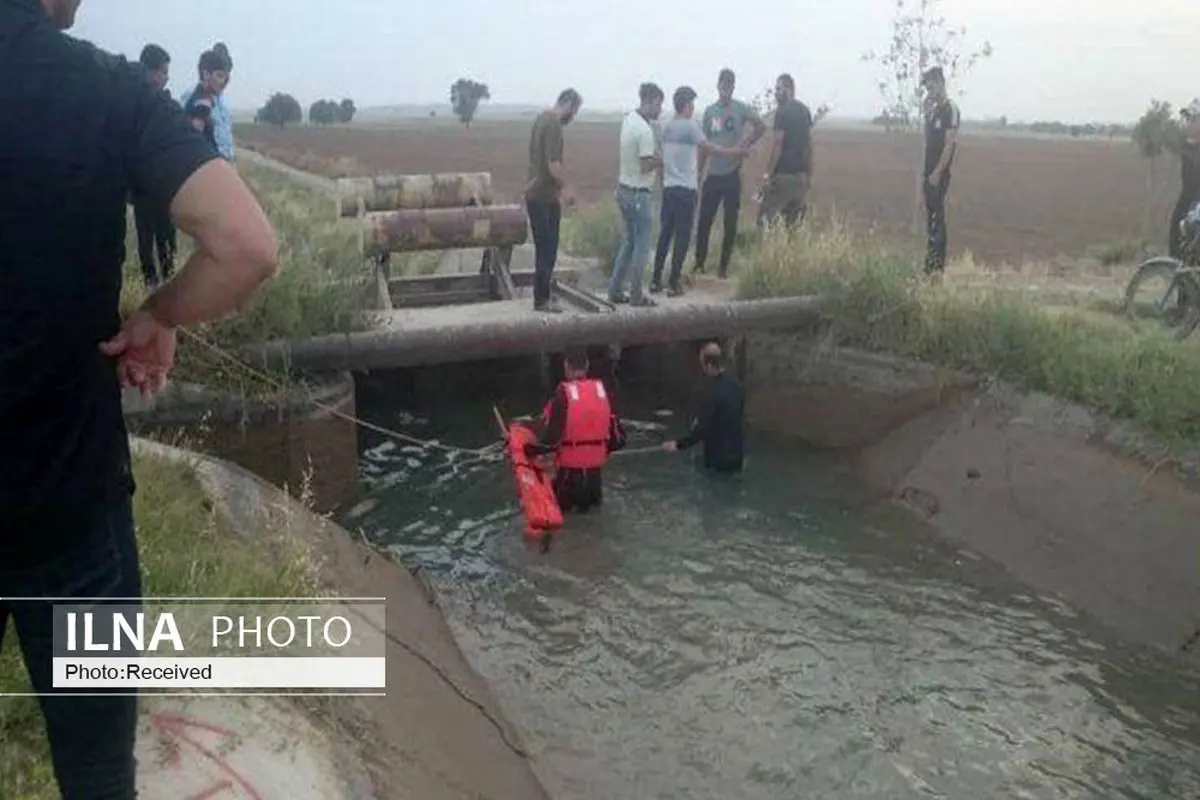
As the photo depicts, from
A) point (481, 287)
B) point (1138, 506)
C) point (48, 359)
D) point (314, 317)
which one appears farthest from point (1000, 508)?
point (48, 359)

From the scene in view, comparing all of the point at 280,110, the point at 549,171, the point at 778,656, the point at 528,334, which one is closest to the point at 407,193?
the point at 549,171

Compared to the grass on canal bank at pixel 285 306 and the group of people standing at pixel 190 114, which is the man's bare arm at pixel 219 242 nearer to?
the grass on canal bank at pixel 285 306

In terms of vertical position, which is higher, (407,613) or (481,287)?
(481,287)

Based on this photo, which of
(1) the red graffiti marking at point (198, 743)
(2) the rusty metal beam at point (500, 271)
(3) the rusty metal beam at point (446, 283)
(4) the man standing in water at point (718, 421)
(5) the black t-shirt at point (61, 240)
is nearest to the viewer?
(5) the black t-shirt at point (61, 240)

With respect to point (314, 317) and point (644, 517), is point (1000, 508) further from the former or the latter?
point (314, 317)

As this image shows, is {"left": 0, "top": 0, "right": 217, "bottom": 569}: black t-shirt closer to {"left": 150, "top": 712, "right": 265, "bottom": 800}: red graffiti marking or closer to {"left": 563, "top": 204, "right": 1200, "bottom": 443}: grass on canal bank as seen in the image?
{"left": 150, "top": 712, "right": 265, "bottom": 800}: red graffiti marking

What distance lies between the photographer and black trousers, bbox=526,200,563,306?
10734 mm

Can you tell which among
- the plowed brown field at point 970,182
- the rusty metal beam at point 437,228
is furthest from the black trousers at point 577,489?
the plowed brown field at point 970,182

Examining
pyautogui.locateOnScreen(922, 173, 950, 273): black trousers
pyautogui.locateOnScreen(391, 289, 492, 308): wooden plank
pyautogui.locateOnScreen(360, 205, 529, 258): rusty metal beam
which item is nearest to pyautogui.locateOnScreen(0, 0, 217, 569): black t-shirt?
pyautogui.locateOnScreen(360, 205, 529, 258): rusty metal beam

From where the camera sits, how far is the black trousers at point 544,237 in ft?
35.2

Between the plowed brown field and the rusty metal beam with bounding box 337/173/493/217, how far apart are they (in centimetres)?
1189

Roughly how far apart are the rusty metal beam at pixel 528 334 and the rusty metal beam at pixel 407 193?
2.64 m

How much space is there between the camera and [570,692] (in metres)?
6.56

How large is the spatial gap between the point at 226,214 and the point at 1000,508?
25.0 ft
